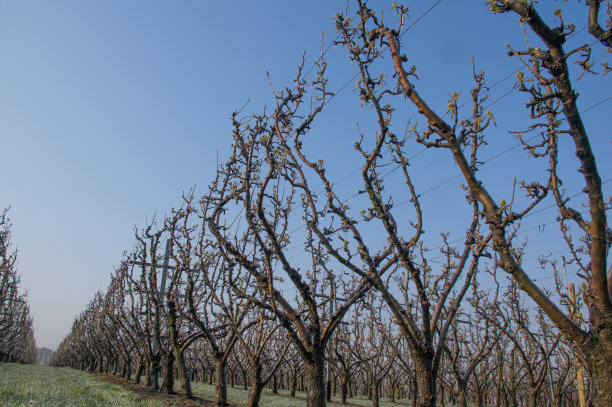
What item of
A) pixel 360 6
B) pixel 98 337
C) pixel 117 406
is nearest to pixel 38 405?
pixel 117 406

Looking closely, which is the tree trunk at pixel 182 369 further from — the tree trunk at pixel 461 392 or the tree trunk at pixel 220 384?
the tree trunk at pixel 461 392

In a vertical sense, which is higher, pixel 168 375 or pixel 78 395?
pixel 78 395

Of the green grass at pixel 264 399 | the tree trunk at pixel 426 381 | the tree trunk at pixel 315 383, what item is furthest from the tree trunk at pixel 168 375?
the tree trunk at pixel 426 381

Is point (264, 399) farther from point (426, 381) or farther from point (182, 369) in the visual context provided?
point (426, 381)

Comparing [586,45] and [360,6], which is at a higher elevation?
[360,6]

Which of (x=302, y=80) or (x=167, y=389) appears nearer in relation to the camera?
(x=302, y=80)

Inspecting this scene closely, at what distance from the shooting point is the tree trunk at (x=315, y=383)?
20.2 feet

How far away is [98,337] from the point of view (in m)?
31.9

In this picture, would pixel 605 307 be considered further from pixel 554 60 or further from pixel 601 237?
pixel 554 60

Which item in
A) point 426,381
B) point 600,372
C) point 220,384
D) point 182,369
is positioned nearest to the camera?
point 600,372

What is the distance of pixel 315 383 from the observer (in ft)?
20.4

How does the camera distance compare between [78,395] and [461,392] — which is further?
[461,392]

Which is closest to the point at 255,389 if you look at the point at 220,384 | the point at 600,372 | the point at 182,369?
the point at 220,384

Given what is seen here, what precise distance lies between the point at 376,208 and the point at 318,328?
8.77 feet
